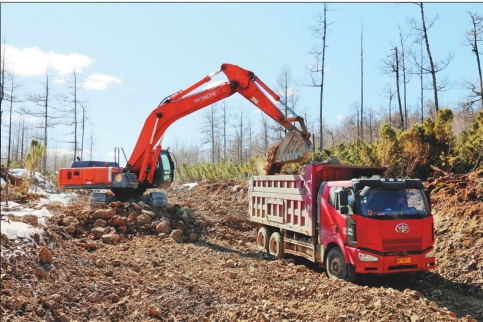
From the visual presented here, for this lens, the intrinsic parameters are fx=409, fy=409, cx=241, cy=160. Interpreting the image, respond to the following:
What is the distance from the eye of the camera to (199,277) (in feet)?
26.1

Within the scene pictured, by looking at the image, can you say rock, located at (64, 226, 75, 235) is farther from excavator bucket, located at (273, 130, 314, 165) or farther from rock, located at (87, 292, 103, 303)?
excavator bucket, located at (273, 130, 314, 165)

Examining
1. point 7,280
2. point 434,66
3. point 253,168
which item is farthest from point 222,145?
Result: point 7,280

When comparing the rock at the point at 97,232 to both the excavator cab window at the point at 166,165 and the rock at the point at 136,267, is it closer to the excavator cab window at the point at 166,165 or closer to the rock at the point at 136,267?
the rock at the point at 136,267

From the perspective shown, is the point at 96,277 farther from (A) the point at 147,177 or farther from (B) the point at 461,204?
(B) the point at 461,204

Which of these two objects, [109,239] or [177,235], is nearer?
[109,239]

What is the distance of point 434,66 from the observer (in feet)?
69.6

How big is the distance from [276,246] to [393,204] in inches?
147

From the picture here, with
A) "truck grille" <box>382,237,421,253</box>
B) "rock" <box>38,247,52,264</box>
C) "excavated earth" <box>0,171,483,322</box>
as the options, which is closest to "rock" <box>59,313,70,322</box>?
"excavated earth" <box>0,171,483,322</box>

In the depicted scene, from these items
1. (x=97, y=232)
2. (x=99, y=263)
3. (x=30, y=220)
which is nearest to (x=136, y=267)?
(x=99, y=263)

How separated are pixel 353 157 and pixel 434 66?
7256 millimetres

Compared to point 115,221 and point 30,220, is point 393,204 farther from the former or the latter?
point 115,221

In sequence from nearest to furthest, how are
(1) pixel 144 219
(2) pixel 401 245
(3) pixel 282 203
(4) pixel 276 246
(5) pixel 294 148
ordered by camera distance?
(2) pixel 401 245, (3) pixel 282 203, (4) pixel 276 246, (5) pixel 294 148, (1) pixel 144 219

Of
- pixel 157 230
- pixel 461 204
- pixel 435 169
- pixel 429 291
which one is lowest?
pixel 429 291

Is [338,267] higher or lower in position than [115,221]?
lower
